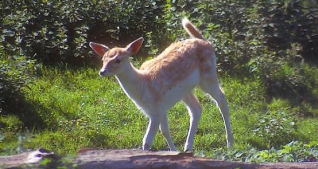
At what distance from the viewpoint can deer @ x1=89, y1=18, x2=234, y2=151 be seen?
8.52 metres

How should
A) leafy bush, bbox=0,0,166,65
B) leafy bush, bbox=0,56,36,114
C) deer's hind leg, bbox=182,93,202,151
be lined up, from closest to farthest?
deer's hind leg, bbox=182,93,202,151 < leafy bush, bbox=0,56,36,114 < leafy bush, bbox=0,0,166,65

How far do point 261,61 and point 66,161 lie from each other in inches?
251

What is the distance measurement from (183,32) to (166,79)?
3.27m

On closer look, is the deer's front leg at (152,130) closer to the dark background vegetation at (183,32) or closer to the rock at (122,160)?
the rock at (122,160)

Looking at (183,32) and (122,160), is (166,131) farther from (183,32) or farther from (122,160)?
(183,32)

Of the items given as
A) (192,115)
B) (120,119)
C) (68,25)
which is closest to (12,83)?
(120,119)

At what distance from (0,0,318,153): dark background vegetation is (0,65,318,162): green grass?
0.28 meters

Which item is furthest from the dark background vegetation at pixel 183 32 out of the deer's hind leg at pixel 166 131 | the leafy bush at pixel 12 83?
the deer's hind leg at pixel 166 131

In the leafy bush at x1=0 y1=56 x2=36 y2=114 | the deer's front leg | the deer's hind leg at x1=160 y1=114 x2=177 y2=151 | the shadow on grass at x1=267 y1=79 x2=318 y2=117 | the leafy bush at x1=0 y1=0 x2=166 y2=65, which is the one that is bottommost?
the shadow on grass at x1=267 y1=79 x2=318 y2=117

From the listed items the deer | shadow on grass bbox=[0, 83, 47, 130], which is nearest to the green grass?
shadow on grass bbox=[0, 83, 47, 130]

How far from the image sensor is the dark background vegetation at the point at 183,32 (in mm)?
11516

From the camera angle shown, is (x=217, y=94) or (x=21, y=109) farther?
(x=21, y=109)

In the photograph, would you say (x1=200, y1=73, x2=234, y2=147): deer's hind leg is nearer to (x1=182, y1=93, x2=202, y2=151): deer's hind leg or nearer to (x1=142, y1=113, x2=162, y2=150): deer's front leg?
(x1=182, y1=93, x2=202, y2=151): deer's hind leg

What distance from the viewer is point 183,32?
1194cm
